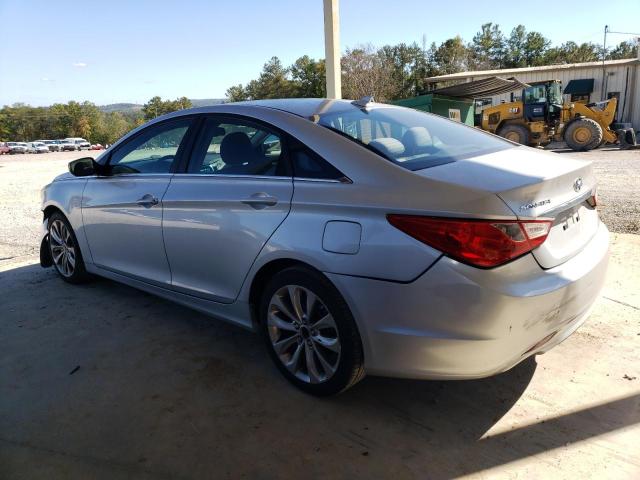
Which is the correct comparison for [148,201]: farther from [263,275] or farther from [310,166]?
[310,166]

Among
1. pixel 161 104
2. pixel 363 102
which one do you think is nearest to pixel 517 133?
pixel 363 102

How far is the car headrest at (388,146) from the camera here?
2508mm

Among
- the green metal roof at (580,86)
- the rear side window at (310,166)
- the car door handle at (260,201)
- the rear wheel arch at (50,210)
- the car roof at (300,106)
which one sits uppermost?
the green metal roof at (580,86)

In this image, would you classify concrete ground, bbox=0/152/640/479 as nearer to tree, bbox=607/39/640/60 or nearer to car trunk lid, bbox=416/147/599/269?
car trunk lid, bbox=416/147/599/269

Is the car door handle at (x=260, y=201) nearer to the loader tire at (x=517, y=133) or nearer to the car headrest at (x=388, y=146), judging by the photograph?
the car headrest at (x=388, y=146)

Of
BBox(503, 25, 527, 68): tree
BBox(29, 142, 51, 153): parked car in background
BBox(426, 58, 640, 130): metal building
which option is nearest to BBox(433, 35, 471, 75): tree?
BBox(503, 25, 527, 68): tree

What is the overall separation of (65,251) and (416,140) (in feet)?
11.2

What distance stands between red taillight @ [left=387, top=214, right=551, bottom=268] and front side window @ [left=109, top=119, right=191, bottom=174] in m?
2.04

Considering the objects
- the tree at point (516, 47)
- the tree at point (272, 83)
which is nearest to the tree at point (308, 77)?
the tree at point (272, 83)

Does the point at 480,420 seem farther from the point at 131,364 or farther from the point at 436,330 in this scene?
the point at 131,364

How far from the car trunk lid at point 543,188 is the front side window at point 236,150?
917 millimetres

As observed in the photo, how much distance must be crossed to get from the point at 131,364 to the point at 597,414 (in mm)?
2627

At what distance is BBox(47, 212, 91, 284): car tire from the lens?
4.42m

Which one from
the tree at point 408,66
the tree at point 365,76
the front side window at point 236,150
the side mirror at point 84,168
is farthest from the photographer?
the tree at point 408,66
